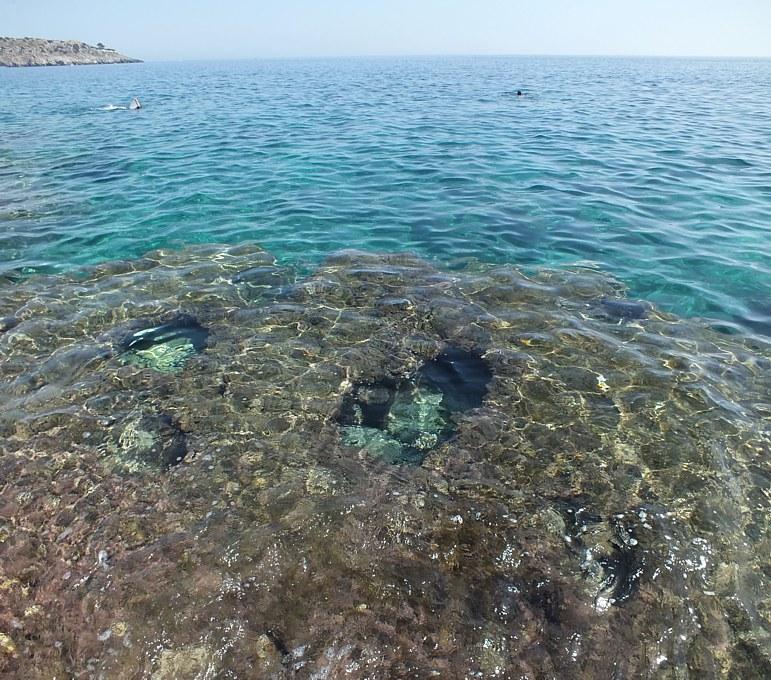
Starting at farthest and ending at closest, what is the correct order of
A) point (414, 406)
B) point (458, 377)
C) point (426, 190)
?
point (426, 190), point (458, 377), point (414, 406)

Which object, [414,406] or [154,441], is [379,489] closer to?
[414,406]

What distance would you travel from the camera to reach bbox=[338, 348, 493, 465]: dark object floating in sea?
7.53m

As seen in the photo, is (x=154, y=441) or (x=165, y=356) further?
(x=165, y=356)

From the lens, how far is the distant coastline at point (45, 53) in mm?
124500

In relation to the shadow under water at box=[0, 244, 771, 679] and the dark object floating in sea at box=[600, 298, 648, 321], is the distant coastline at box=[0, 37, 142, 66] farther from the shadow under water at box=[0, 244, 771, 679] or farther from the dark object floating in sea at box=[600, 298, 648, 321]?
the dark object floating in sea at box=[600, 298, 648, 321]

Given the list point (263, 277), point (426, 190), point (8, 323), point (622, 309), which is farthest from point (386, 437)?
point (426, 190)

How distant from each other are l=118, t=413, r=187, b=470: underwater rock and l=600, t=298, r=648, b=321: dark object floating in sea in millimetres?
→ 9042

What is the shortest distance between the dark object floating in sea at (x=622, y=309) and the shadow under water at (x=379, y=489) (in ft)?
0.18

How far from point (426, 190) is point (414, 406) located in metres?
13.0

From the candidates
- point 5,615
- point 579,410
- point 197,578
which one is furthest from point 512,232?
point 5,615

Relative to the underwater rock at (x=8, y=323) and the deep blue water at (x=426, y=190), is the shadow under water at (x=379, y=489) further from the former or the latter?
the deep blue water at (x=426, y=190)

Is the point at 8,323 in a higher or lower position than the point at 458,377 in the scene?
higher

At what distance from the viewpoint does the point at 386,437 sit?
766cm

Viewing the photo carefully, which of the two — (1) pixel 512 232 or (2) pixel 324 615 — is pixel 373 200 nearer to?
(1) pixel 512 232
